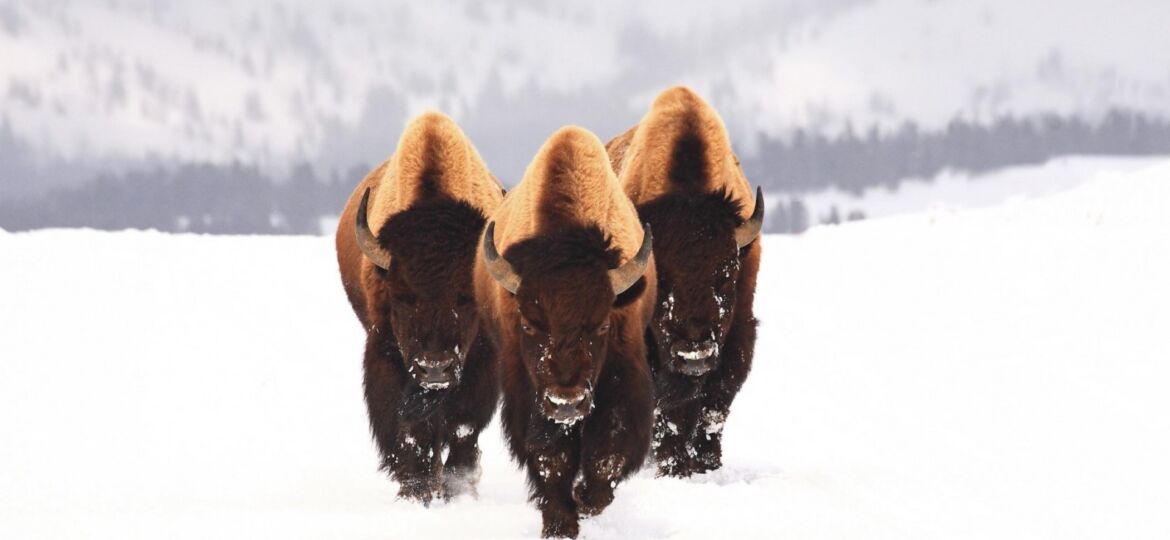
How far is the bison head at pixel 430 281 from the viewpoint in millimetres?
6594

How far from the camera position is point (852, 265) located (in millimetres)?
19578

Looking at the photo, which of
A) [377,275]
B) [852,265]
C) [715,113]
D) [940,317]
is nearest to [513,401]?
[377,275]

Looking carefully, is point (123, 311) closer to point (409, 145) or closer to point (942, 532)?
point (409, 145)

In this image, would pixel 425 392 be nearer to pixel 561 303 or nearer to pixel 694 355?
pixel 694 355

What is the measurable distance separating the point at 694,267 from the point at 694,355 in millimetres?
570

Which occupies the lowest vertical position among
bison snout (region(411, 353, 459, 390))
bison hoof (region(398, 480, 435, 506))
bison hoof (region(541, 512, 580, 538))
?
bison hoof (region(398, 480, 435, 506))

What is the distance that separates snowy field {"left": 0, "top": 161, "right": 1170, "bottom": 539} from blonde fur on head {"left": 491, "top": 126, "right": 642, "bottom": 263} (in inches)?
63.5

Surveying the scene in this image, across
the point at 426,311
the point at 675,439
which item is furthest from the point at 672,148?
the point at 426,311

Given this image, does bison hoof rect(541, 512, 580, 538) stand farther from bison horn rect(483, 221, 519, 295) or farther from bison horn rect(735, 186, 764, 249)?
bison horn rect(735, 186, 764, 249)

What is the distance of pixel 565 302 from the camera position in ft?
18.0

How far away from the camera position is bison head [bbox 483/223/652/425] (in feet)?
18.0

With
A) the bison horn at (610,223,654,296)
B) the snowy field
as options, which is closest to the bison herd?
the bison horn at (610,223,654,296)

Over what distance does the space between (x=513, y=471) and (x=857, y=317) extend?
8620 millimetres

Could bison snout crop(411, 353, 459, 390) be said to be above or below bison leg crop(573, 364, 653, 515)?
above
